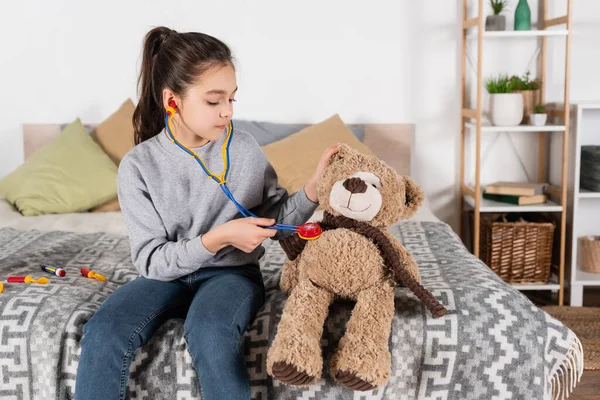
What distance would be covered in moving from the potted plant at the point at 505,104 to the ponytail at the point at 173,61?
1.64m

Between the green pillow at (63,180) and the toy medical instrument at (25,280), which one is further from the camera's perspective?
the green pillow at (63,180)

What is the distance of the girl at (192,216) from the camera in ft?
4.82

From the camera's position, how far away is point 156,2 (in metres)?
3.31

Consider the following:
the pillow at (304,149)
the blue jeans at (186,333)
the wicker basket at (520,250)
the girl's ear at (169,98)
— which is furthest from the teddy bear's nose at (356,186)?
the wicker basket at (520,250)

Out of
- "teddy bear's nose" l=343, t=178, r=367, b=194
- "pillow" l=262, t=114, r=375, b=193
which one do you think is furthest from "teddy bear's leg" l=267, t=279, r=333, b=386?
"pillow" l=262, t=114, r=375, b=193

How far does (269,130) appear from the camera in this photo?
10.7 feet

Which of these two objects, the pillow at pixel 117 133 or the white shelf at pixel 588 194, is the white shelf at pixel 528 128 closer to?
the white shelf at pixel 588 194

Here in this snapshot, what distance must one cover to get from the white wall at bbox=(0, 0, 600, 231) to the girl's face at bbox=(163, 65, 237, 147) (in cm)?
168

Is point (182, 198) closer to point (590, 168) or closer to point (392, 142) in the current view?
point (392, 142)

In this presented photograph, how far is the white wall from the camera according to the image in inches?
130

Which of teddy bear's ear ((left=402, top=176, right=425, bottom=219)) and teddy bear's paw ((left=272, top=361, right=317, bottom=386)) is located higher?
teddy bear's ear ((left=402, top=176, right=425, bottom=219))

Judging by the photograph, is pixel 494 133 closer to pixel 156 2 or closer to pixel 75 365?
pixel 156 2

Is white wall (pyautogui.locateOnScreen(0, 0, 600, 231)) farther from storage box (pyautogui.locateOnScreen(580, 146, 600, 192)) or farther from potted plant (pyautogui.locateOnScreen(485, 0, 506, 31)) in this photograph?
storage box (pyautogui.locateOnScreen(580, 146, 600, 192))

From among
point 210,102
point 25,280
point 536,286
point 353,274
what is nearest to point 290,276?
point 353,274
